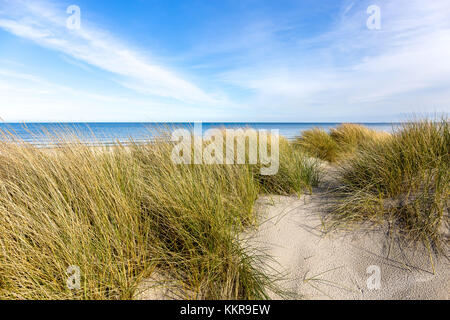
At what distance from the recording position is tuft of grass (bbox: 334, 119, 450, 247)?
193 centimetres

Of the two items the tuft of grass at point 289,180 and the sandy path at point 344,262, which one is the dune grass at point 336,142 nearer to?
the tuft of grass at point 289,180

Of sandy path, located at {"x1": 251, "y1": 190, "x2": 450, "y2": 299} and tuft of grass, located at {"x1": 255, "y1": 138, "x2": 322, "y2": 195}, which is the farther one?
tuft of grass, located at {"x1": 255, "y1": 138, "x2": 322, "y2": 195}

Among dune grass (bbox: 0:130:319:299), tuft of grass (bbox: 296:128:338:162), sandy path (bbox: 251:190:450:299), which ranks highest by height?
tuft of grass (bbox: 296:128:338:162)

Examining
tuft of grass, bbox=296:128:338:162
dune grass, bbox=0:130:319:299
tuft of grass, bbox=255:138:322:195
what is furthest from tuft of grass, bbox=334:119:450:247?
tuft of grass, bbox=296:128:338:162

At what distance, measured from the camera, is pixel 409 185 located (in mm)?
2307

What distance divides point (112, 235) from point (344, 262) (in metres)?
1.93

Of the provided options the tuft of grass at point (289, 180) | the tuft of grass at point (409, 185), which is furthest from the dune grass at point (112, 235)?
the tuft of grass at point (409, 185)

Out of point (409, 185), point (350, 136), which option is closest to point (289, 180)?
point (409, 185)

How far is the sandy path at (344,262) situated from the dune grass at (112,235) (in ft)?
0.87

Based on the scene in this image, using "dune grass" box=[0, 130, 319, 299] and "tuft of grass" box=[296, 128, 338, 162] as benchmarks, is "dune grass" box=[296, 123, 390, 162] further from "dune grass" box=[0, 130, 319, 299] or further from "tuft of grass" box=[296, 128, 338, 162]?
"dune grass" box=[0, 130, 319, 299]

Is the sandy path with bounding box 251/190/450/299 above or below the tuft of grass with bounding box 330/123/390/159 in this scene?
below

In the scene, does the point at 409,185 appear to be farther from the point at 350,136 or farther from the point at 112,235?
the point at 350,136

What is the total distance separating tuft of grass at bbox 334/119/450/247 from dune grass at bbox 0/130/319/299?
49.8 inches
